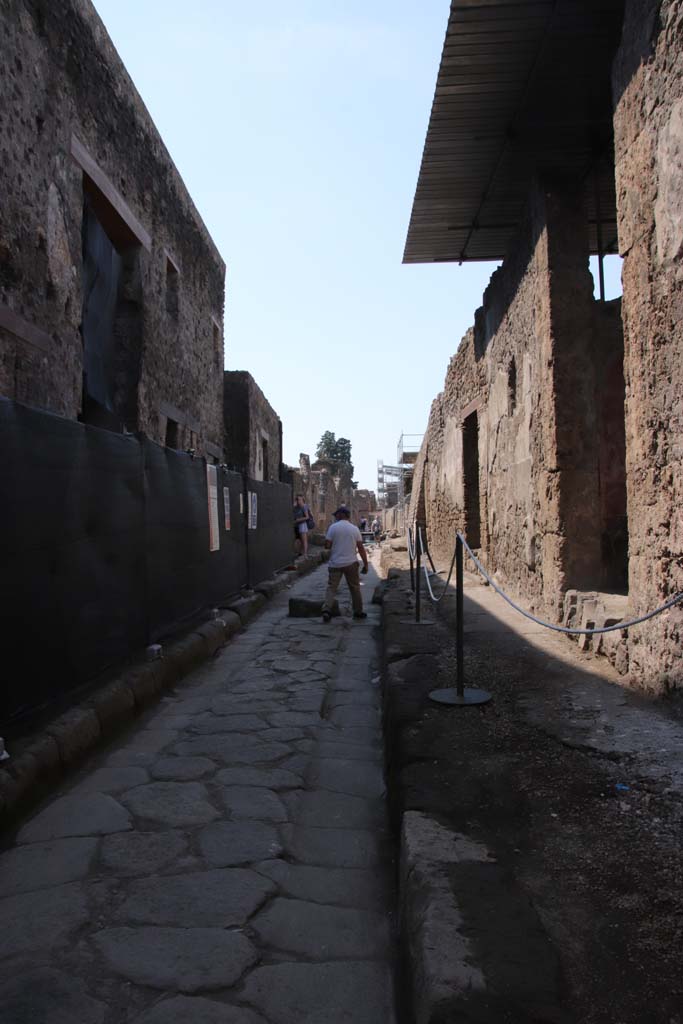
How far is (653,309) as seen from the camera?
3.51 meters

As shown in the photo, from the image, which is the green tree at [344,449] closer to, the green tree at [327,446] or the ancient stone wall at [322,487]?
the green tree at [327,446]

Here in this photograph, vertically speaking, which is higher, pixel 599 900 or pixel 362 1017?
pixel 599 900

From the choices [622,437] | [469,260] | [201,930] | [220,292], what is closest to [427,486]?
[220,292]

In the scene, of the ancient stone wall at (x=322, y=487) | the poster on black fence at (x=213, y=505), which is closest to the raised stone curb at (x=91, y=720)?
the poster on black fence at (x=213, y=505)

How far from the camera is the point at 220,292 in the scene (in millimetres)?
13586

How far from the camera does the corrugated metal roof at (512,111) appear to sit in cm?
433

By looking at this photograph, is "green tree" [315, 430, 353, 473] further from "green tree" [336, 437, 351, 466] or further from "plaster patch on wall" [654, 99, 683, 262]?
"plaster patch on wall" [654, 99, 683, 262]

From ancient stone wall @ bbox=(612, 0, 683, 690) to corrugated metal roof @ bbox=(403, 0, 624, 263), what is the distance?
74 centimetres

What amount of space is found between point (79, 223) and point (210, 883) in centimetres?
645

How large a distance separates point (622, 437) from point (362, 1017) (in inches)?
202

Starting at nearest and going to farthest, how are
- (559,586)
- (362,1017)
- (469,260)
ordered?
(362,1017), (559,586), (469,260)

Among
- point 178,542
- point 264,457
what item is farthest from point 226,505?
point 264,457

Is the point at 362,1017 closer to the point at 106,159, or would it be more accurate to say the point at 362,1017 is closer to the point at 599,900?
the point at 599,900

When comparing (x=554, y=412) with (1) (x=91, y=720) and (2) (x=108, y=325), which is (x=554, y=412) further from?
(2) (x=108, y=325)
